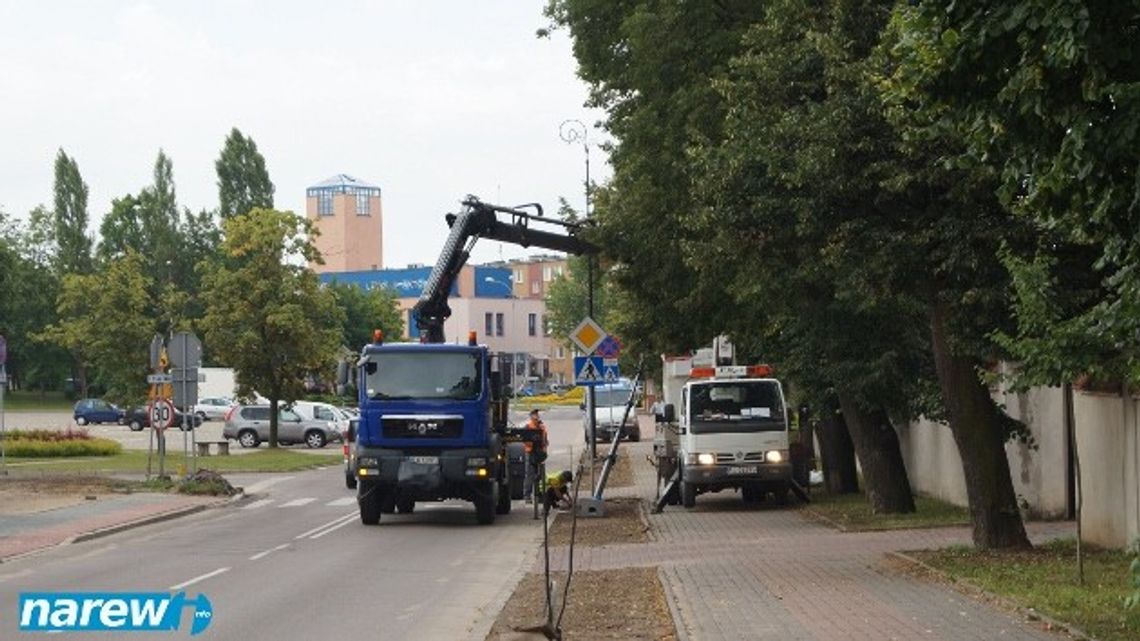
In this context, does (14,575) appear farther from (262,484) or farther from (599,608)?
(262,484)

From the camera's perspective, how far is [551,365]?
158 metres

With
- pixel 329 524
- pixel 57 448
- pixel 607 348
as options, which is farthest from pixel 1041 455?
pixel 57 448

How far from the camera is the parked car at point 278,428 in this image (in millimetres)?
60219

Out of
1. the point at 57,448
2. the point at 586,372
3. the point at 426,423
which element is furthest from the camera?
the point at 57,448

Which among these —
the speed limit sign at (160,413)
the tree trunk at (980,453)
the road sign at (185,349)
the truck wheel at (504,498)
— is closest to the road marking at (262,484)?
the speed limit sign at (160,413)

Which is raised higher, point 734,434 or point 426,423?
point 426,423

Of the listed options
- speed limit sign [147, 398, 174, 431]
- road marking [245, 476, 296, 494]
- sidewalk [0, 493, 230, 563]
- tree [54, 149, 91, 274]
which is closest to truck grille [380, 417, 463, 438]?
sidewalk [0, 493, 230, 563]

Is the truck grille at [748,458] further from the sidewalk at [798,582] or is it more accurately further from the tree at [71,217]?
the tree at [71,217]

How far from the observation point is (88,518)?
2809 centimetres

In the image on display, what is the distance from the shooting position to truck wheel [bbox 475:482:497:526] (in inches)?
1049

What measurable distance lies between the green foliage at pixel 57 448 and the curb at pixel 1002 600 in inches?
1451

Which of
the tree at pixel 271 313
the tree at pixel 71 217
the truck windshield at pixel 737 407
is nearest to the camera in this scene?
the truck windshield at pixel 737 407

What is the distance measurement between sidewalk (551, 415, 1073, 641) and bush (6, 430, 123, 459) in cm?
2813

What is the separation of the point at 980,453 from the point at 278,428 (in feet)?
151
